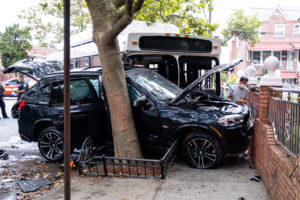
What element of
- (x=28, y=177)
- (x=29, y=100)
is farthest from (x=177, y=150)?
(x=29, y=100)

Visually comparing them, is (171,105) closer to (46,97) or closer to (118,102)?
(118,102)

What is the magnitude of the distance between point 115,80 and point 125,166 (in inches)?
64.0

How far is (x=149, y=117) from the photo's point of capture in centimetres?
632

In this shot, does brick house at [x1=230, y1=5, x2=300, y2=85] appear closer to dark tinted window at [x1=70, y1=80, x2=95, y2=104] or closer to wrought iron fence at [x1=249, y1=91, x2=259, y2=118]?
wrought iron fence at [x1=249, y1=91, x2=259, y2=118]

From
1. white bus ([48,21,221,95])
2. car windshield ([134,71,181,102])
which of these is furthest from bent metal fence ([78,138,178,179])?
white bus ([48,21,221,95])

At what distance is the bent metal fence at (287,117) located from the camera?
367cm

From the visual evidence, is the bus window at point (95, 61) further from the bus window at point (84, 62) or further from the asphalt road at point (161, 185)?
the asphalt road at point (161, 185)

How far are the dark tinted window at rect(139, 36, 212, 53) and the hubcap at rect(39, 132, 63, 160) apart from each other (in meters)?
3.25

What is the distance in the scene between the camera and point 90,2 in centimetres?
594

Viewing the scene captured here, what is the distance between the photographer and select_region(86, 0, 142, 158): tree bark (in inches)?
233

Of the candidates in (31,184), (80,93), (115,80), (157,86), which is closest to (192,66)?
(157,86)

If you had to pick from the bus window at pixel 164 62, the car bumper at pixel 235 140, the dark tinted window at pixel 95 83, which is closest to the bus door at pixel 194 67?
the bus window at pixel 164 62

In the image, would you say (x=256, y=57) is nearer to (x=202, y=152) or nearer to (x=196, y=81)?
(x=196, y=81)

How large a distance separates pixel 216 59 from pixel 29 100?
17.3ft
